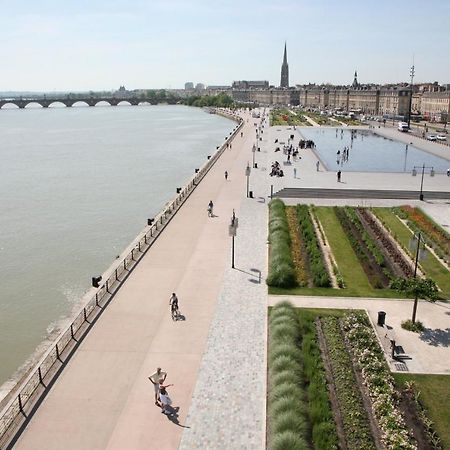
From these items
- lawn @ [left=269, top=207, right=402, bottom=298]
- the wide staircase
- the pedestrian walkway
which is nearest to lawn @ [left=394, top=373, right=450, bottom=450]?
the pedestrian walkway

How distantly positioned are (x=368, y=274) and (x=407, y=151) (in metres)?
43.5

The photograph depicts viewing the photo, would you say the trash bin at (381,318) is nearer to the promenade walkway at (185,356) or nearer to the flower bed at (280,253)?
the promenade walkway at (185,356)

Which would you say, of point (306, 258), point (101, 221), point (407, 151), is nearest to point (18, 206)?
point (101, 221)

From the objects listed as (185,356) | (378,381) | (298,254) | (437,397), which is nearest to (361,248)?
(298,254)

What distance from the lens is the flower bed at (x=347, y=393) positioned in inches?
471

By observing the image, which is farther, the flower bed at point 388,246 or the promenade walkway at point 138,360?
the flower bed at point 388,246

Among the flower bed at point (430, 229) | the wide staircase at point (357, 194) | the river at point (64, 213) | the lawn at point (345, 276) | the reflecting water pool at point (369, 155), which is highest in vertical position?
the reflecting water pool at point (369, 155)

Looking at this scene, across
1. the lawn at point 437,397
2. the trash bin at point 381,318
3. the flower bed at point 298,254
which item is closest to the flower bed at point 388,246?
the flower bed at point 298,254

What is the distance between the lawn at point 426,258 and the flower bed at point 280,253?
569cm

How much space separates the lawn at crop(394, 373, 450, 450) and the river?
→ 11.4 meters

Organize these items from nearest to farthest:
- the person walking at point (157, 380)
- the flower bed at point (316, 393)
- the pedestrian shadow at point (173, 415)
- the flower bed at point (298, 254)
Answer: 1. the flower bed at point (316, 393)
2. the pedestrian shadow at point (173, 415)
3. the person walking at point (157, 380)
4. the flower bed at point (298, 254)

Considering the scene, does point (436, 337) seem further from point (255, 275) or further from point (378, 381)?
point (255, 275)

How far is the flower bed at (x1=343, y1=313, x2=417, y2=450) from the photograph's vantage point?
12.0 m

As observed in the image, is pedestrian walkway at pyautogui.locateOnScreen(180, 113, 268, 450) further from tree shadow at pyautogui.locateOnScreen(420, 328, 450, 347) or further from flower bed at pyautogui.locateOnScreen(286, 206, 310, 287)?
tree shadow at pyautogui.locateOnScreen(420, 328, 450, 347)
